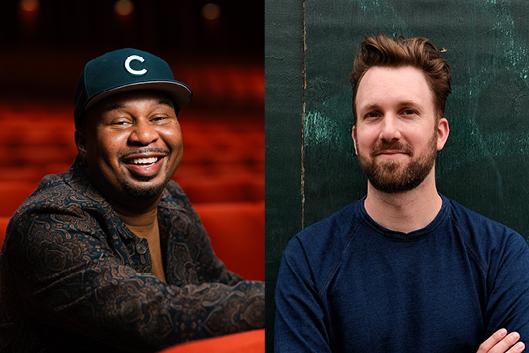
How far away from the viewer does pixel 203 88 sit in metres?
4.88

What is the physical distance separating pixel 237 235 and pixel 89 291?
23.6 inches

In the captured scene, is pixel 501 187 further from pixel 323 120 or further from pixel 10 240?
pixel 10 240

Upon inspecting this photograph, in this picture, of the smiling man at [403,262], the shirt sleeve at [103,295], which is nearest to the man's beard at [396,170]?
the smiling man at [403,262]

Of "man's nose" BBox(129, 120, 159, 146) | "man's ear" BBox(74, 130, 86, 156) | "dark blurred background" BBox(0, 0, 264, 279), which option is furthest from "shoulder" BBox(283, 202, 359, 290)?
"dark blurred background" BBox(0, 0, 264, 279)

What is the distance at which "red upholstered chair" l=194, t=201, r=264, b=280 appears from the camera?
1583mm

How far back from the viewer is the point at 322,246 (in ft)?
2.49

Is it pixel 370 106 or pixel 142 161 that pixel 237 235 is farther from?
pixel 370 106

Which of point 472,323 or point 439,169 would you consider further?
point 439,169

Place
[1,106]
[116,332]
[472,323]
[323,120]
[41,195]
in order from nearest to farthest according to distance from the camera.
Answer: [472,323] < [323,120] < [116,332] < [41,195] < [1,106]

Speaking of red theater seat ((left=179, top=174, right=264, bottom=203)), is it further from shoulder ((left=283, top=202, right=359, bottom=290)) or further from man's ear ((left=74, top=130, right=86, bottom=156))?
shoulder ((left=283, top=202, right=359, bottom=290))

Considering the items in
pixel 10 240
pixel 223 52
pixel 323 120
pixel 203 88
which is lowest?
pixel 10 240

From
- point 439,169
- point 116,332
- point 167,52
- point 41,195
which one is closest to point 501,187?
point 439,169

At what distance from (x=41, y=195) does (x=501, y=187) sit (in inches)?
29.0

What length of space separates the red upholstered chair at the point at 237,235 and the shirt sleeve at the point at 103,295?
0.45 meters
